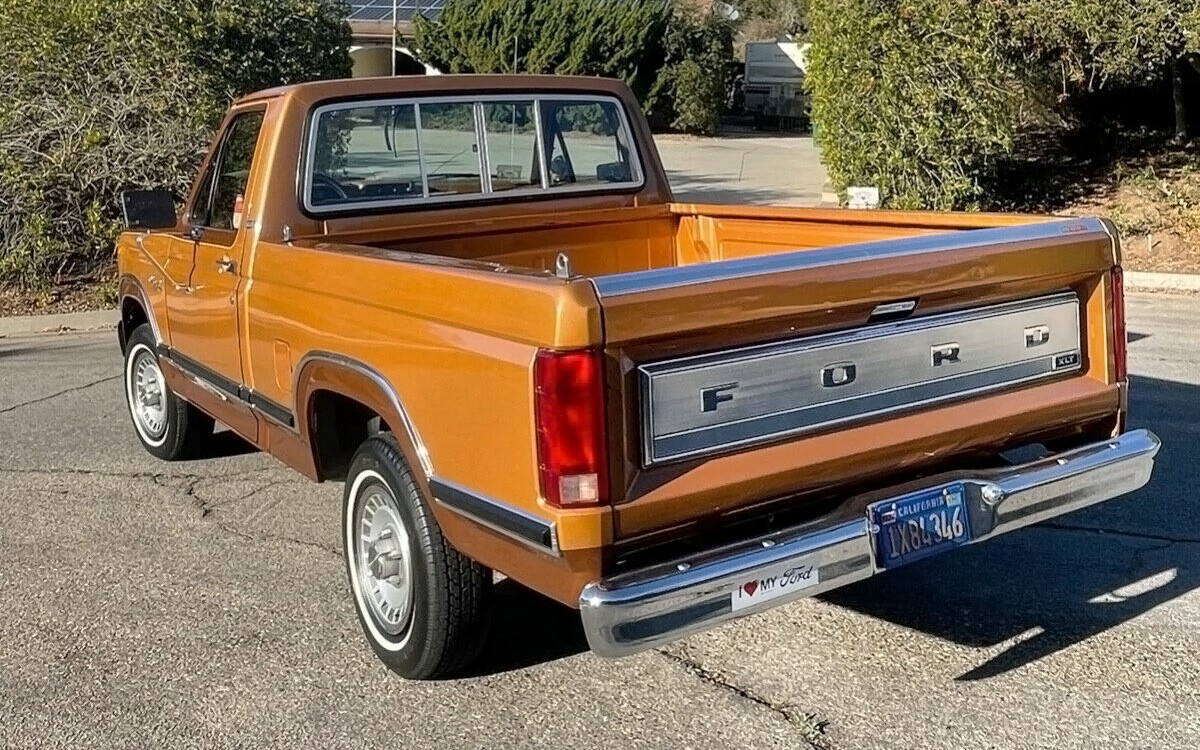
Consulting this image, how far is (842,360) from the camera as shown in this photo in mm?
3559

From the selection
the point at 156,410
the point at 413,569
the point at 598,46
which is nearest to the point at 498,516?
the point at 413,569

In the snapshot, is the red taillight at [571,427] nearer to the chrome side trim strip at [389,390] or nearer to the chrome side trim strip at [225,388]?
the chrome side trim strip at [389,390]

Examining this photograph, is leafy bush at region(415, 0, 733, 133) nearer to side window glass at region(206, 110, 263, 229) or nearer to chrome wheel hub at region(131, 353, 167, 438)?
chrome wheel hub at region(131, 353, 167, 438)

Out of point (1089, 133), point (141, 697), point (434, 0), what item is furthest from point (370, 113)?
point (434, 0)

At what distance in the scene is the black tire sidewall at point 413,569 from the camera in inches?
149

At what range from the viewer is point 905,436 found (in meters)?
3.68

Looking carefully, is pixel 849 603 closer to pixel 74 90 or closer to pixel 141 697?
pixel 141 697

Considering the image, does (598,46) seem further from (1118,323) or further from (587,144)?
(1118,323)

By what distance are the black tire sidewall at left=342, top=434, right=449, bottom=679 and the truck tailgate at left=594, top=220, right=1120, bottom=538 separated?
2.82ft

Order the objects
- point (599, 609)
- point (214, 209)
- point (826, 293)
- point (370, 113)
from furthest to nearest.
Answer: point (214, 209), point (370, 113), point (826, 293), point (599, 609)

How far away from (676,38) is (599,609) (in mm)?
38952

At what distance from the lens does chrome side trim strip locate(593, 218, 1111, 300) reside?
3156 millimetres

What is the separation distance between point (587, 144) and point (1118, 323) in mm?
2683

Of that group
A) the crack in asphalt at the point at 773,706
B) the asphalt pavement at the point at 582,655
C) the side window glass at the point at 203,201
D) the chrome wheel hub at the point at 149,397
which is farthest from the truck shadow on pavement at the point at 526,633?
the chrome wheel hub at the point at 149,397
